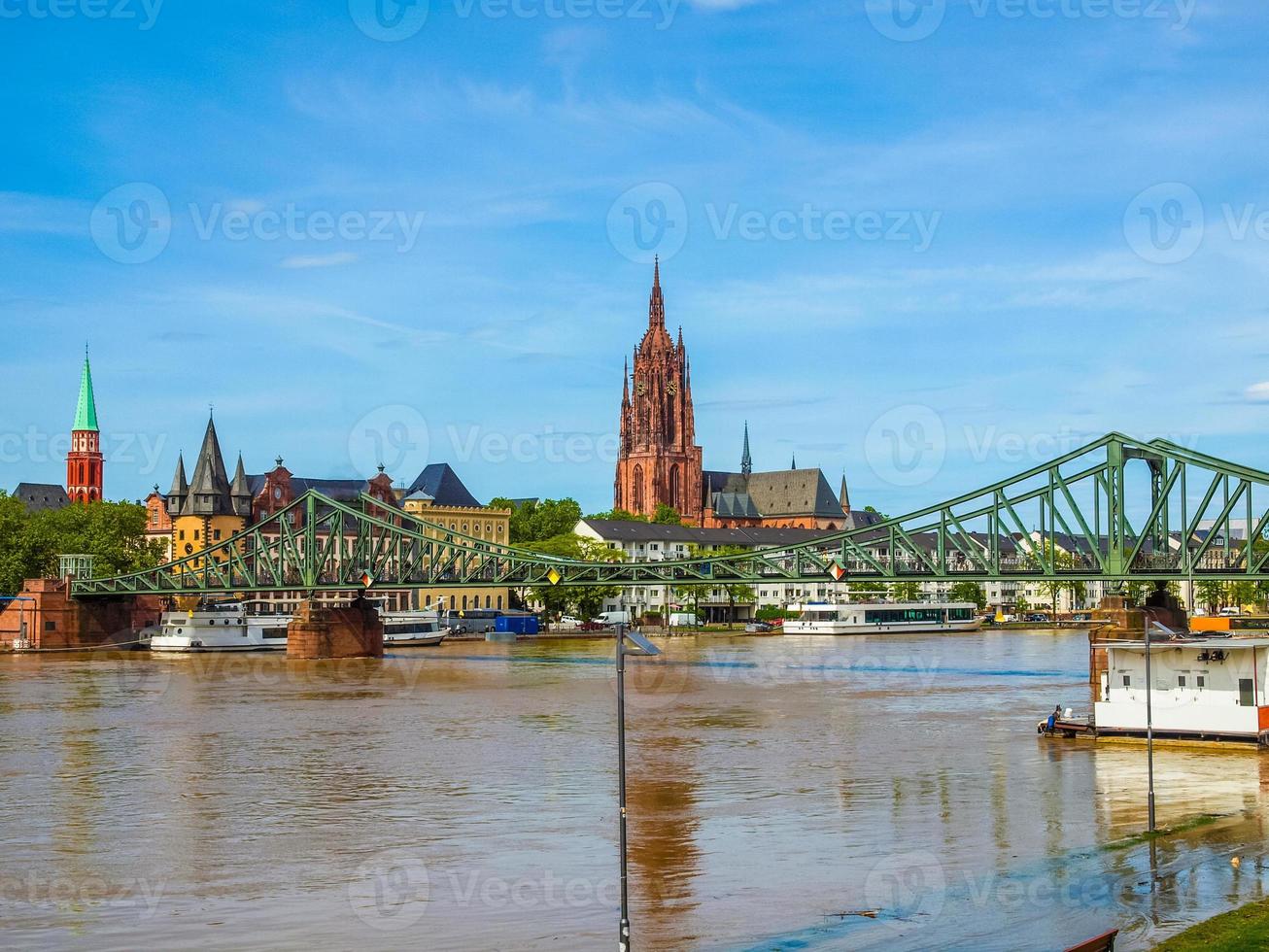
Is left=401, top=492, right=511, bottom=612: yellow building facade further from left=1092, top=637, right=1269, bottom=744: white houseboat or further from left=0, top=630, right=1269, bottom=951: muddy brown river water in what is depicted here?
left=1092, top=637, right=1269, bottom=744: white houseboat

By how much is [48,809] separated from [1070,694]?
50.0m

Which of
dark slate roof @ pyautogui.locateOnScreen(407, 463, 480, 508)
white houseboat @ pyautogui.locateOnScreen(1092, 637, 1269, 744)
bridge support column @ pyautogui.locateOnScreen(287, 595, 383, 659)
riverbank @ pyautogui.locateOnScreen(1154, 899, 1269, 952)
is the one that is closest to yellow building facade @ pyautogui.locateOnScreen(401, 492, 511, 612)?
dark slate roof @ pyautogui.locateOnScreen(407, 463, 480, 508)

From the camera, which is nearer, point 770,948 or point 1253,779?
point 770,948

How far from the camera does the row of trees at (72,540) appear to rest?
144250 millimetres

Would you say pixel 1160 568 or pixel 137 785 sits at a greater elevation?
pixel 1160 568

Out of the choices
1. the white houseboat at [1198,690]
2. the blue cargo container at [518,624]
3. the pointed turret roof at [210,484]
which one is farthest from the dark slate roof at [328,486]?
the white houseboat at [1198,690]

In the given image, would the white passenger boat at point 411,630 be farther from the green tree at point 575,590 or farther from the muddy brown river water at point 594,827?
the muddy brown river water at point 594,827

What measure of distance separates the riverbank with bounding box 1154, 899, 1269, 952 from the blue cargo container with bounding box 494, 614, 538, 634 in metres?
133

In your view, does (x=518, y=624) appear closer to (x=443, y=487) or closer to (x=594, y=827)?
(x=443, y=487)

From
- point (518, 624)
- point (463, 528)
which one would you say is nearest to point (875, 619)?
point (518, 624)

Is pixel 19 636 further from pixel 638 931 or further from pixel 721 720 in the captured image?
pixel 638 931

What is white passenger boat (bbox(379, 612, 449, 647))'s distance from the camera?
138 m

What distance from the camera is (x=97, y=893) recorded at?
1180 inches

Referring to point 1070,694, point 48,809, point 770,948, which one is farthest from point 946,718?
point 770,948
